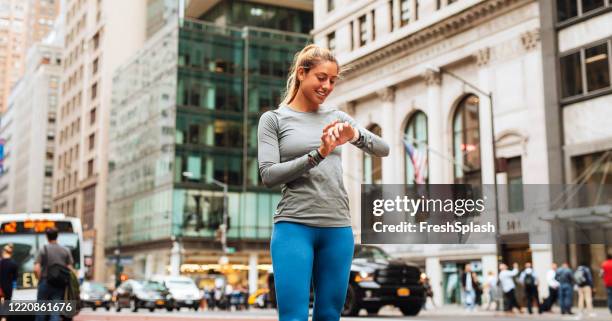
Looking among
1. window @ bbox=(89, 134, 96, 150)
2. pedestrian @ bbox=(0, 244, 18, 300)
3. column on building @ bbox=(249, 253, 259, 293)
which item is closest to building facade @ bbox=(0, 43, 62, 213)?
window @ bbox=(89, 134, 96, 150)

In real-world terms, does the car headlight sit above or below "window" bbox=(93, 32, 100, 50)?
below

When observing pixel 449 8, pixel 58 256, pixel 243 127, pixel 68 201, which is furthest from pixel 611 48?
pixel 68 201

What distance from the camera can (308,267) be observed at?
10.9ft

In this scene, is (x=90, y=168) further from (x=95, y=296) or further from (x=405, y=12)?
(x=405, y=12)

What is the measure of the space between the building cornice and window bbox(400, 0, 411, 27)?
1239 millimetres

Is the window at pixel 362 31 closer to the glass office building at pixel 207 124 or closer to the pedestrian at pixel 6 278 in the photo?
the glass office building at pixel 207 124

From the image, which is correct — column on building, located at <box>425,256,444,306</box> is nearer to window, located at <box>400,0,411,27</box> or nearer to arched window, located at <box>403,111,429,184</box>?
arched window, located at <box>403,111,429,184</box>

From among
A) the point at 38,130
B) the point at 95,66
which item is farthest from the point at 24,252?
the point at 38,130

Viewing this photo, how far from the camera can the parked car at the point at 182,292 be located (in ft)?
112

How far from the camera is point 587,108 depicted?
3184 centimetres

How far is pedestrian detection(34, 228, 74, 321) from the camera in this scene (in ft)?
34.6

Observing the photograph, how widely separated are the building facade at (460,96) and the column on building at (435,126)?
57mm

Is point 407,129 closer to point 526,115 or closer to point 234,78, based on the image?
point 526,115

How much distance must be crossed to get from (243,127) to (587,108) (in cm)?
3827
